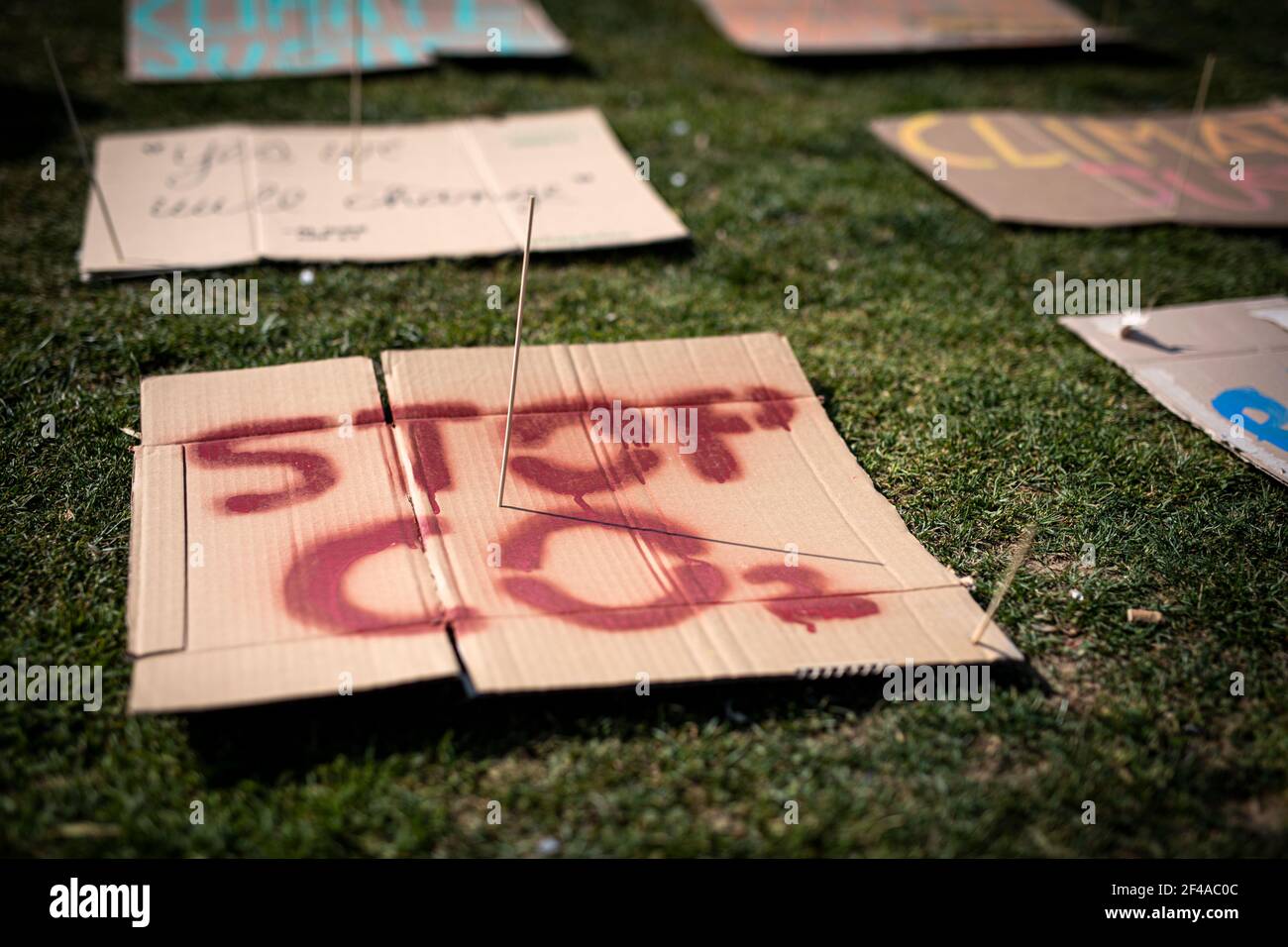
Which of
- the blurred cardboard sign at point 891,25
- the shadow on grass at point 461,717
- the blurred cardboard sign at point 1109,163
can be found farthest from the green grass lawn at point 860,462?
the blurred cardboard sign at point 891,25

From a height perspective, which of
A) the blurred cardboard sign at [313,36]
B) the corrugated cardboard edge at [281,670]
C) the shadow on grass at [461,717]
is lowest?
the shadow on grass at [461,717]

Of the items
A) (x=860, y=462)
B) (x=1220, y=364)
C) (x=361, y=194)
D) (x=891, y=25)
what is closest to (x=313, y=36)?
(x=361, y=194)

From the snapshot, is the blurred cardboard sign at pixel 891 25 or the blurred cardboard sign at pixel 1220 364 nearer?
the blurred cardboard sign at pixel 1220 364

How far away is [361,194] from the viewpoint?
382 cm

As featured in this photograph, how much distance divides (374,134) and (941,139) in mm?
2330

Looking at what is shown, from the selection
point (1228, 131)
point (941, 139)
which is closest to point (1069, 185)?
point (941, 139)

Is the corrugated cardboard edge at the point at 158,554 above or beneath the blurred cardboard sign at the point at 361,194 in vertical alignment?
beneath

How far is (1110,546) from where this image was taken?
8.22 feet

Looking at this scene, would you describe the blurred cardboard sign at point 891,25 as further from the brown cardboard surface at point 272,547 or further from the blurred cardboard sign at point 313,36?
the brown cardboard surface at point 272,547

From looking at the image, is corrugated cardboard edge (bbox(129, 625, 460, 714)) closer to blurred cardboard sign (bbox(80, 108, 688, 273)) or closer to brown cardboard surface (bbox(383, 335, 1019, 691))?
brown cardboard surface (bbox(383, 335, 1019, 691))

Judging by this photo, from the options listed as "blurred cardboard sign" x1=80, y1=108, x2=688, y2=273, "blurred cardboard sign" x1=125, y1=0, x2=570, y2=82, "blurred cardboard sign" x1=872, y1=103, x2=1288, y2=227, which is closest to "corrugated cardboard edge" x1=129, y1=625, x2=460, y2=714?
"blurred cardboard sign" x1=80, y1=108, x2=688, y2=273

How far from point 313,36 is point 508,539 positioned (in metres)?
3.76

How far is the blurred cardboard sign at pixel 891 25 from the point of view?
5355mm

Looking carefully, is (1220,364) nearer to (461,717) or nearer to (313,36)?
(461,717)
